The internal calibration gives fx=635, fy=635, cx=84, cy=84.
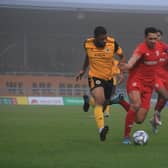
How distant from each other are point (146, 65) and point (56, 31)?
137 feet

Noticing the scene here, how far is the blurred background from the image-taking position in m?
47.0

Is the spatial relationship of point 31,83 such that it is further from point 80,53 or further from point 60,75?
point 80,53

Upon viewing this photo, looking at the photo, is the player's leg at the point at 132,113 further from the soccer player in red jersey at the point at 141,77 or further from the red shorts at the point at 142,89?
the red shorts at the point at 142,89

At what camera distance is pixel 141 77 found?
424 inches

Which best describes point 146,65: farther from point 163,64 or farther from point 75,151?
point 75,151

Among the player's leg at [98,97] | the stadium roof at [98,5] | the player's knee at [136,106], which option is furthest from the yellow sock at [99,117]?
the stadium roof at [98,5]

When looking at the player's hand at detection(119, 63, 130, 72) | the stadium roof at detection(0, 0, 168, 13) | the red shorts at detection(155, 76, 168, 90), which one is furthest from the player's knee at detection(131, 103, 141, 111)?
the stadium roof at detection(0, 0, 168, 13)

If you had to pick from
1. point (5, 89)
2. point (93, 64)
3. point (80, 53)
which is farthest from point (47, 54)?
point (93, 64)

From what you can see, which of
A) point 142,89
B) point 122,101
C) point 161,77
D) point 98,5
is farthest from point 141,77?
point 98,5

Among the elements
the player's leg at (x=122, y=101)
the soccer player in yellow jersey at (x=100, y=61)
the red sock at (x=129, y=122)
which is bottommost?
the player's leg at (x=122, y=101)

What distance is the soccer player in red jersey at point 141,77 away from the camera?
1049 cm

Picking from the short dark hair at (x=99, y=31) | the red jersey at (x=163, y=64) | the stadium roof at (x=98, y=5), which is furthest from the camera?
the stadium roof at (x=98, y=5)

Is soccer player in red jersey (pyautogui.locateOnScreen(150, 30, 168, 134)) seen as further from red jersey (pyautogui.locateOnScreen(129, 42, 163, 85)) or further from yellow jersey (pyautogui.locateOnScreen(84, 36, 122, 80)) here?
yellow jersey (pyautogui.locateOnScreen(84, 36, 122, 80))

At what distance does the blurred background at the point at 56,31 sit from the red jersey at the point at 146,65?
34.2 meters
